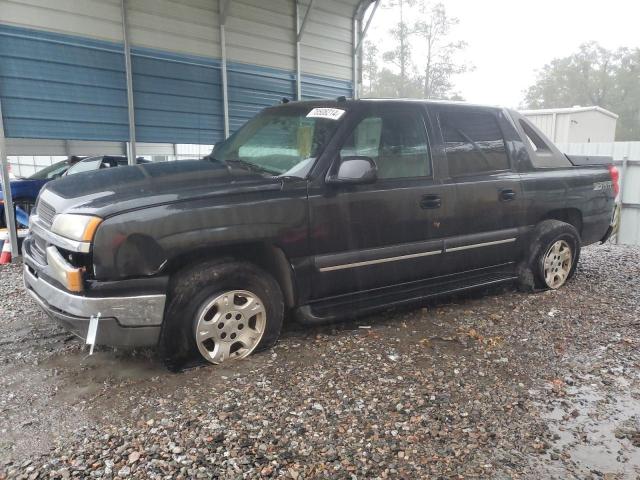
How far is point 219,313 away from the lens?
3.25 m

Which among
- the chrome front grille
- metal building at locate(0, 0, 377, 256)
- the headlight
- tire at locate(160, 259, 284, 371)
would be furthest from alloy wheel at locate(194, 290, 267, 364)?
metal building at locate(0, 0, 377, 256)

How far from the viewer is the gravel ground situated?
239 cm

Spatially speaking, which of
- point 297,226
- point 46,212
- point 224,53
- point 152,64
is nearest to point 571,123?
point 224,53

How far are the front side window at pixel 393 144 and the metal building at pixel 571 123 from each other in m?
15.3

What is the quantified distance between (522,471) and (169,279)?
7.20ft

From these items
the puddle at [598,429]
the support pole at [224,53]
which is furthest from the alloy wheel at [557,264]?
the support pole at [224,53]

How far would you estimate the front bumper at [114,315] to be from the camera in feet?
9.50

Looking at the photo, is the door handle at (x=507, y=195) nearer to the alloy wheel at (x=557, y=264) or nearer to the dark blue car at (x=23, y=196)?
the alloy wheel at (x=557, y=264)

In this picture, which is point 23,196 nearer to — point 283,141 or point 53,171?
point 53,171

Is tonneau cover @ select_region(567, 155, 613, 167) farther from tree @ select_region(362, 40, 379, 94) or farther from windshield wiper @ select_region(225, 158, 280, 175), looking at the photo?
tree @ select_region(362, 40, 379, 94)

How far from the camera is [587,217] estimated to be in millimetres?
5340

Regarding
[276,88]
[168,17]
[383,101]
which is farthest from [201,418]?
[276,88]

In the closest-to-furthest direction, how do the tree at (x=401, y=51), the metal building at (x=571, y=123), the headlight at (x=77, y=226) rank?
the headlight at (x=77, y=226) < the metal building at (x=571, y=123) < the tree at (x=401, y=51)

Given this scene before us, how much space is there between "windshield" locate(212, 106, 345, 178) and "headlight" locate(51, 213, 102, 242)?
131cm
